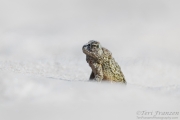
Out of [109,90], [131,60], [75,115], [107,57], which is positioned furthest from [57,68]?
[75,115]

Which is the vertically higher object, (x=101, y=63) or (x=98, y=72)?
(x=101, y=63)

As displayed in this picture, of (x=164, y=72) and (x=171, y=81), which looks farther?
(x=164, y=72)

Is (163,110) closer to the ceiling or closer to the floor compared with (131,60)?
closer to the floor

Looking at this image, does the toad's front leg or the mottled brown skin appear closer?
the toad's front leg

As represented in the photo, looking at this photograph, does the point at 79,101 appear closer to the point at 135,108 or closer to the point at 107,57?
the point at 135,108

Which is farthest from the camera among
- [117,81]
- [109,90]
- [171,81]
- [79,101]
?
[171,81]

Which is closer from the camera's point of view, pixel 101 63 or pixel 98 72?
pixel 98 72

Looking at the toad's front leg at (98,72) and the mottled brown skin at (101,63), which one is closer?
the toad's front leg at (98,72)

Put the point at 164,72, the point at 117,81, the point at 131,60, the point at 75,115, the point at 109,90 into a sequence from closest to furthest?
1. the point at 75,115
2. the point at 109,90
3. the point at 117,81
4. the point at 164,72
5. the point at 131,60
